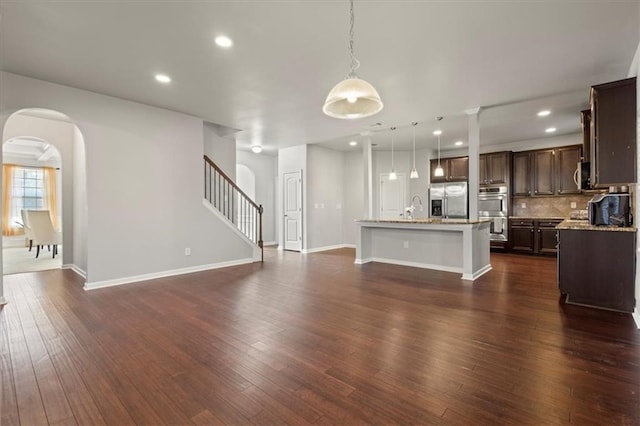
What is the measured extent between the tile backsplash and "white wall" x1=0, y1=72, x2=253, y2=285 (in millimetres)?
7339

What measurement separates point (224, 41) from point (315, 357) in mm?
3025

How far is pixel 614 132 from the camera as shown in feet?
10.5

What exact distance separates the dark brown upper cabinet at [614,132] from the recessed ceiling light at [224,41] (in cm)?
393

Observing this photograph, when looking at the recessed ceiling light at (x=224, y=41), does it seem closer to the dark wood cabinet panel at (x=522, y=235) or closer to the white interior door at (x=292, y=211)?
the white interior door at (x=292, y=211)

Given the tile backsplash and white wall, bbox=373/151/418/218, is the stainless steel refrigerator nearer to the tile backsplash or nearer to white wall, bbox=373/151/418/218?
white wall, bbox=373/151/418/218

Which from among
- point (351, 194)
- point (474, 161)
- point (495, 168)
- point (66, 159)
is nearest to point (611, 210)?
point (474, 161)

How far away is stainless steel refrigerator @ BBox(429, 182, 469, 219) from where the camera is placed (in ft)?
25.9

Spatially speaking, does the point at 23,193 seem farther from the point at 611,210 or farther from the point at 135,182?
the point at 611,210

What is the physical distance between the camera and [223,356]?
7.67 feet

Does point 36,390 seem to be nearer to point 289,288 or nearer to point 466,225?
point 289,288

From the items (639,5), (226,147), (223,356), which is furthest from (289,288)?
(639,5)

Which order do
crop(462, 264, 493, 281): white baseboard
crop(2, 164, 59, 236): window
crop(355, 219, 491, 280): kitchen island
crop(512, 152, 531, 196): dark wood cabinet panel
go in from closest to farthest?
crop(462, 264, 493, 281): white baseboard → crop(355, 219, 491, 280): kitchen island → crop(512, 152, 531, 196): dark wood cabinet panel → crop(2, 164, 59, 236): window

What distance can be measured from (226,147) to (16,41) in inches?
150

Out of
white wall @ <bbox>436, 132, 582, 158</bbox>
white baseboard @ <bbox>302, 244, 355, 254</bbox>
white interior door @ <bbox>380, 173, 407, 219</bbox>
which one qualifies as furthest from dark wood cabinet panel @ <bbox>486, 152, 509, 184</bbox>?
white baseboard @ <bbox>302, 244, 355, 254</bbox>
